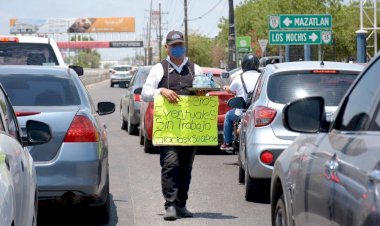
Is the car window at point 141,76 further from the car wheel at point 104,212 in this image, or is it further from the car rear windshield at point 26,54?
the car wheel at point 104,212

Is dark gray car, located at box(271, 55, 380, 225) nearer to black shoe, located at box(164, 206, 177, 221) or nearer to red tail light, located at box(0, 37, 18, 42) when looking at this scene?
black shoe, located at box(164, 206, 177, 221)

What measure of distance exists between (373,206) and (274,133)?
628 cm

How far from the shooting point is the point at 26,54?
1493 cm

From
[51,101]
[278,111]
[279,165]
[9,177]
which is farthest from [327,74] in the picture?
[9,177]

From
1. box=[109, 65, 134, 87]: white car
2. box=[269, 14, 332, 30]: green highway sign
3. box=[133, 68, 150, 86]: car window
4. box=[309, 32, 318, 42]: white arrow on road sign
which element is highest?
box=[269, 14, 332, 30]: green highway sign

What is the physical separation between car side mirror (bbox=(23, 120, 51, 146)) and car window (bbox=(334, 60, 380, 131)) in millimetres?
2493

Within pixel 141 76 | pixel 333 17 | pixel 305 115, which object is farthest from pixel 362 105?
pixel 333 17

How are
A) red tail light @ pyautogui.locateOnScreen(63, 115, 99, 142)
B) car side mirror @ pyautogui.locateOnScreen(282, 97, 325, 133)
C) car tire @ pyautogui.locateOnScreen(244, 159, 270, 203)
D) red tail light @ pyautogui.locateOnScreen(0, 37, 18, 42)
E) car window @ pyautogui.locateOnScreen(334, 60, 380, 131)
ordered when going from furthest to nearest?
1. red tail light @ pyautogui.locateOnScreen(0, 37, 18, 42)
2. car tire @ pyautogui.locateOnScreen(244, 159, 270, 203)
3. red tail light @ pyautogui.locateOnScreen(63, 115, 99, 142)
4. car side mirror @ pyautogui.locateOnScreen(282, 97, 325, 133)
5. car window @ pyautogui.locateOnScreen(334, 60, 380, 131)

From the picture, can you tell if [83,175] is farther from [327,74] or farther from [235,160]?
[235,160]

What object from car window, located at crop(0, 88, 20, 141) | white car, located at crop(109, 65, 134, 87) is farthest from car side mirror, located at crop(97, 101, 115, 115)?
white car, located at crop(109, 65, 134, 87)

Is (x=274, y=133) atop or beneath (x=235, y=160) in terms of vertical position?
atop

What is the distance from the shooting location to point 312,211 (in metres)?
4.94

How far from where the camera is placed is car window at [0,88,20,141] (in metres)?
6.04

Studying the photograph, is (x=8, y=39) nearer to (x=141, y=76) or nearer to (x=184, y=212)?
(x=141, y=76)
